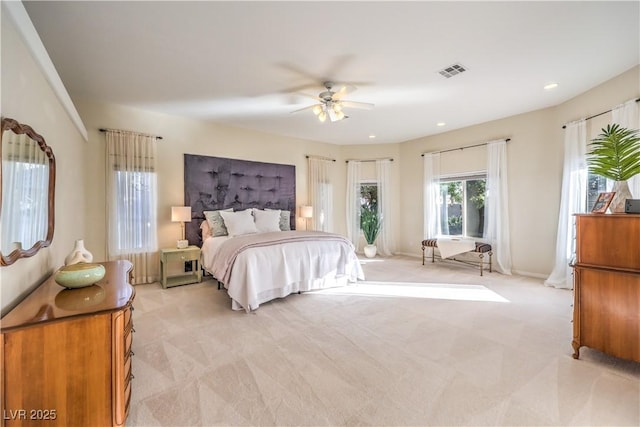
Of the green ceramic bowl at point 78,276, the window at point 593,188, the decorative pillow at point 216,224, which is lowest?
the green ceramic bowl at point 78,276

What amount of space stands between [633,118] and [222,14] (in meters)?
4.32

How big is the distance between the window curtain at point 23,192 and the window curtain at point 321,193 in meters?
4.47

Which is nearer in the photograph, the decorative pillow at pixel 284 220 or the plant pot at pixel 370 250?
the decorative pillow at pixel 284 220

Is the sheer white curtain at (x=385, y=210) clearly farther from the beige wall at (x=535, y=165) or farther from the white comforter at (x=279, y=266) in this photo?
the white comforter at (x=279, y=266)

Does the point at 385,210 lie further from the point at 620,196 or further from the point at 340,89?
the point at 620,196

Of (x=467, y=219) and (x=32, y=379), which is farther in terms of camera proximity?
(x=467, y=219)

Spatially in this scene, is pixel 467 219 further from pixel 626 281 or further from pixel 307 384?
pixel 307 384

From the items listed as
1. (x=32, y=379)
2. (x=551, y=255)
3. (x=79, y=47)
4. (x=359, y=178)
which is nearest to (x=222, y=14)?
(x=79, y=47)

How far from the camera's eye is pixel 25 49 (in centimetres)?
161

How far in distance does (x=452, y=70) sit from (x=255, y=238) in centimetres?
309

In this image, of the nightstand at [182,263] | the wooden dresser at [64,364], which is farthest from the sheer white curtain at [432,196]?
the wooden dresser at [64,364]

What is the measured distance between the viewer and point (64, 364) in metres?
1.24

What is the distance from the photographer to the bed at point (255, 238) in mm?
3201

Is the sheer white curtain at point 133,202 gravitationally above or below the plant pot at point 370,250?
above
